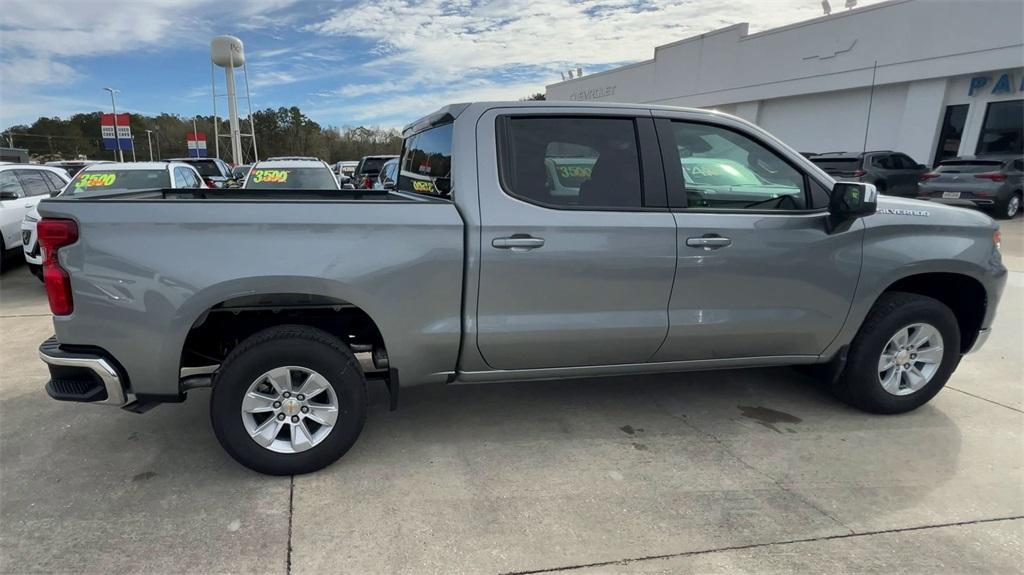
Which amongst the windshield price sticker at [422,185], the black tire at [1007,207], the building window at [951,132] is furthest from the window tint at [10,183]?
the building window at [951,132]

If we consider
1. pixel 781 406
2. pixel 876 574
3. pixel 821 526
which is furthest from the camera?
pixel 781 406

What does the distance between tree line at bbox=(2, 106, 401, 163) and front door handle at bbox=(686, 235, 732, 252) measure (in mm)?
60938

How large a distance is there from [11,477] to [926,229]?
5.45 meters

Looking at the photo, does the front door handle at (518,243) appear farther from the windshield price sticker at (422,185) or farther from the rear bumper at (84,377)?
the rear bumper at (84,377)

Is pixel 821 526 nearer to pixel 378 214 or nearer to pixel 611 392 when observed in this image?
pixel 611 392

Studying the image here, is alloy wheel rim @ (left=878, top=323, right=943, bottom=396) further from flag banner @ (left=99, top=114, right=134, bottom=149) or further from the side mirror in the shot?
flag banner @ (left=99, top=114, right=134, bottom=149)

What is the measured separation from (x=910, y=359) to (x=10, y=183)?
11.3 m

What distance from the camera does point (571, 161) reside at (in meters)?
3.38

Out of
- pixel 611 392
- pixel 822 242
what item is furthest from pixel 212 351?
pixel 822 242

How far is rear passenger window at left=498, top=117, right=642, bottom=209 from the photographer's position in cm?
321

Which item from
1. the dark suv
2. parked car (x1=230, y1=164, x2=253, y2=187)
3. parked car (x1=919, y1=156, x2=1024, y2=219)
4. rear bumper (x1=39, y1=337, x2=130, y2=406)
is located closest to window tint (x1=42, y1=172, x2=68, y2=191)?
parked car (x1=230, y1=164, x2=253, y2=187)

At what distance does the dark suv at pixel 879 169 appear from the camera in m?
15.9

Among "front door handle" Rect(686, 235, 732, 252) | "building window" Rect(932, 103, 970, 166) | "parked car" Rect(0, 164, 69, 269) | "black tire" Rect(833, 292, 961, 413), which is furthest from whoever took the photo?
"building window" Rect(932, 103, 970, 166)

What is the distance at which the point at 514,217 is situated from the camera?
3102 millimetres
